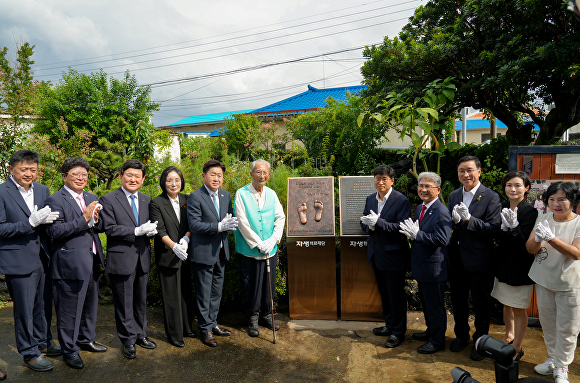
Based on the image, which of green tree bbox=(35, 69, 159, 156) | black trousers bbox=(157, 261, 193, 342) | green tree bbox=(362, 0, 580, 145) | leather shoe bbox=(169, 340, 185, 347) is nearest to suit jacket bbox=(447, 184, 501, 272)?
green tree bbox=(362, 0, 580, 145)

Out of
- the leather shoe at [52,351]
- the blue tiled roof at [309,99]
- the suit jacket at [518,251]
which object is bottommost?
the leather shoe at [52,351]

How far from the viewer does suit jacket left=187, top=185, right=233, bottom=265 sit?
3.76 m

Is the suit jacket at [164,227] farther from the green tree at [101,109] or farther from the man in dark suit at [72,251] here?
the green tree at [101,109]

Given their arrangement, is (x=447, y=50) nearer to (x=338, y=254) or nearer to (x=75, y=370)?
(x=338, y=254)

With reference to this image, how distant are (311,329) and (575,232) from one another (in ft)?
9.43

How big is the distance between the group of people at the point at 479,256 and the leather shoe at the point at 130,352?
8.80 ft

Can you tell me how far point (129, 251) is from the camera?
357 cm

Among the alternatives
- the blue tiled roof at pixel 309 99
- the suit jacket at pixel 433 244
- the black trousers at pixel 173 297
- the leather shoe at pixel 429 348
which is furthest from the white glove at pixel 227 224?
the blue tiled roof at pixel 309 99

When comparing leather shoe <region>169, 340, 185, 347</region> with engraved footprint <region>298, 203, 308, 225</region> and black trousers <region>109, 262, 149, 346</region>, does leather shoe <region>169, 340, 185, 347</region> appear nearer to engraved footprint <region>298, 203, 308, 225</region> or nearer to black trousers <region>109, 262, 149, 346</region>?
black trousers <region>109, 262, 149, 346</region>

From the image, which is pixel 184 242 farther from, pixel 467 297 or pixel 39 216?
pixel 467 297

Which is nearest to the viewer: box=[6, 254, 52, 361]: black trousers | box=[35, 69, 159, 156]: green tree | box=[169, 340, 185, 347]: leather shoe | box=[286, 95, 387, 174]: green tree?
box=[6, 254, 52, 361]: black trousers

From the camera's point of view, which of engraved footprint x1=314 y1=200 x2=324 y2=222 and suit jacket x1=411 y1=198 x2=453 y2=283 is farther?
engraved footprint x1=314 y1=200 x2=324 y2=222

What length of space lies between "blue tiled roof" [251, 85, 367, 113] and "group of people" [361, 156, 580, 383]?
1500cm

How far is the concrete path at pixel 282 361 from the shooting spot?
3.28m
